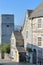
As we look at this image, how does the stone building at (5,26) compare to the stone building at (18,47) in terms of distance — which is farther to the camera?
the stone building at (5,26)

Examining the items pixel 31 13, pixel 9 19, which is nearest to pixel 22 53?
pixel 31 13

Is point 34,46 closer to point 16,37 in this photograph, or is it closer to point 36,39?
point 36,39

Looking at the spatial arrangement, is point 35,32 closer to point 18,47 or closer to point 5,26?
point 18,47

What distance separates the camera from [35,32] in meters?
39.5

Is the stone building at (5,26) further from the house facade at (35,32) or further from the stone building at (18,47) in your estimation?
the house facade at (35,32)

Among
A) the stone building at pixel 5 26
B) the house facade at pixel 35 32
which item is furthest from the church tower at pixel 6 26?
the house facade at pixel 35 32

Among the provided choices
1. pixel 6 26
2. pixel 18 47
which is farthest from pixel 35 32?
pixel 6 26

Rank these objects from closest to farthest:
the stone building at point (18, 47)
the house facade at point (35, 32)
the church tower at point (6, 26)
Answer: the house facade at point (35, 32), the stone building at point (18, 47), the church tower at point (6, 26)

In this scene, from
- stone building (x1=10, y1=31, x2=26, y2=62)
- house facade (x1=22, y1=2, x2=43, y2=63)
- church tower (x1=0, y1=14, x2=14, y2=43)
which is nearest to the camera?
house facade (x1=22, y1=2, x2=43, y2=63)

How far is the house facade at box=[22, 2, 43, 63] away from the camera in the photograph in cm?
3778

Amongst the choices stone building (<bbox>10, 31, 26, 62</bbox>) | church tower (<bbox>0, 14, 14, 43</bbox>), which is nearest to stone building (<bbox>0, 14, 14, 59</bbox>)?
church tower (<bbox>0, 14, 14, 43</bbox>)

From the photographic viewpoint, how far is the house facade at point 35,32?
3778cm

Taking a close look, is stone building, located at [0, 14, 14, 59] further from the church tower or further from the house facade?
the house facade

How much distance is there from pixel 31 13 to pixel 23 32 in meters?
6.20
